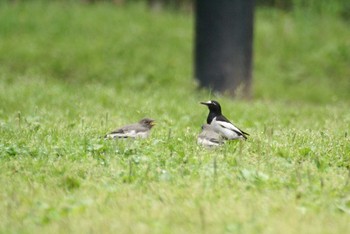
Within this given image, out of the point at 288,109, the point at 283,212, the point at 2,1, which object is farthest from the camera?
the point at 2,1

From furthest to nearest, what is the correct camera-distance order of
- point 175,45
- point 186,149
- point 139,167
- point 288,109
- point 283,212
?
1. point 175,45
2. point 288,109
3. point 186,149
4. point 139,167
5. point 283,212

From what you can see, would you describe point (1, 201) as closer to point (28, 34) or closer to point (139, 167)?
point (139, 167)

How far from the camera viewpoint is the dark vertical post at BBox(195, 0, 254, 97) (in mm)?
18172

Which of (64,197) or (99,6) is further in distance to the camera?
(99,6)

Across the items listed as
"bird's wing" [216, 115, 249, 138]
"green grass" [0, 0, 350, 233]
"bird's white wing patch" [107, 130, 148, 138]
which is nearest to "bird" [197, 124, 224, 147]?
"green grass" [0, 0, 350, 233]

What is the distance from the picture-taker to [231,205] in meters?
6.81

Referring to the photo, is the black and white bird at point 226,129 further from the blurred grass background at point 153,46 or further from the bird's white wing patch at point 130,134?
the blurred grass background at point 153,46

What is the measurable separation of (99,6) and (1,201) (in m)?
21.2

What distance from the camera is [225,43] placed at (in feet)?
60.0

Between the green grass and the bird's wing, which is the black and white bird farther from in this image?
the green grass

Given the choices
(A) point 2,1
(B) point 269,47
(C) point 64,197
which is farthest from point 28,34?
(C) point 64,197

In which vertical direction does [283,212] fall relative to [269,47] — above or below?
above

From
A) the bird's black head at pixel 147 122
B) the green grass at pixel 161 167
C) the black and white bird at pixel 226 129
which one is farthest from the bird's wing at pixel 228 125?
the bird's black head at pixel 147 122

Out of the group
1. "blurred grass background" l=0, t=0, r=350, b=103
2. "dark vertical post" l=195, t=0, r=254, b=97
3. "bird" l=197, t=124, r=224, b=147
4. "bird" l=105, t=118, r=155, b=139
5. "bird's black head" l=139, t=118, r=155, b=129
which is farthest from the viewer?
"blurred grass background" l=0, t=0, r=350, b=103
